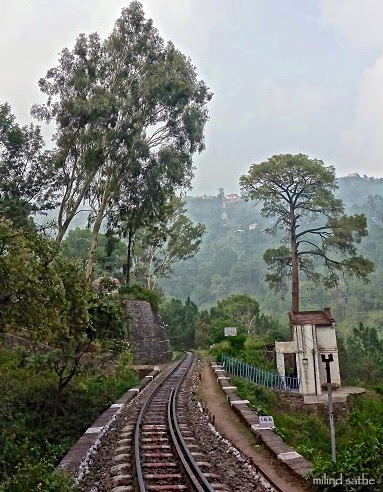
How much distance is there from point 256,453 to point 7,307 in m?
5.40

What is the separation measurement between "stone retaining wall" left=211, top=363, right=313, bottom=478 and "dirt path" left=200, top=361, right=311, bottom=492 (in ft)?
0.37

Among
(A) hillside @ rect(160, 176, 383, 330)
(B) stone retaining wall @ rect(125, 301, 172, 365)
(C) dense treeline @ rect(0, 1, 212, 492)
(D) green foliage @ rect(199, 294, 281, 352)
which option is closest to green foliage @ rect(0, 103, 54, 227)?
(C) dense treeline @ rect(0, 1, 212, 492)

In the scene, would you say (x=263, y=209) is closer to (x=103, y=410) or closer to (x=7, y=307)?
(x=103, y=410)

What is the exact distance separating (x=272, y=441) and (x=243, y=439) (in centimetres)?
109

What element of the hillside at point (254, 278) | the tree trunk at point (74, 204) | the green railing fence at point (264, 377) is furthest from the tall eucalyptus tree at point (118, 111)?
the hillside at point (254, 278)

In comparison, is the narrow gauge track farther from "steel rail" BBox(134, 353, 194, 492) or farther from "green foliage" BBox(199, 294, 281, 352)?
"green foliage" BBox(199, 294, 281, 352)

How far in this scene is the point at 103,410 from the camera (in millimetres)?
14062

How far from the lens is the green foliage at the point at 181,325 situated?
51938 mm

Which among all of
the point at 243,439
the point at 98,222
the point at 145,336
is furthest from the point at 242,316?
the point at 243,439

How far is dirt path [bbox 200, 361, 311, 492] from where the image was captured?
7.10 meters

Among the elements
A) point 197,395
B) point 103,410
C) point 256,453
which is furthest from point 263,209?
point 256,453

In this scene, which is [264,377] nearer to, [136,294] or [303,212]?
[303,212]

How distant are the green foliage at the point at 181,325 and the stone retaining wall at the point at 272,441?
3631 centimetres

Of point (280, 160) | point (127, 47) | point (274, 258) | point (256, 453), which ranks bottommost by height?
point (256, 453)
